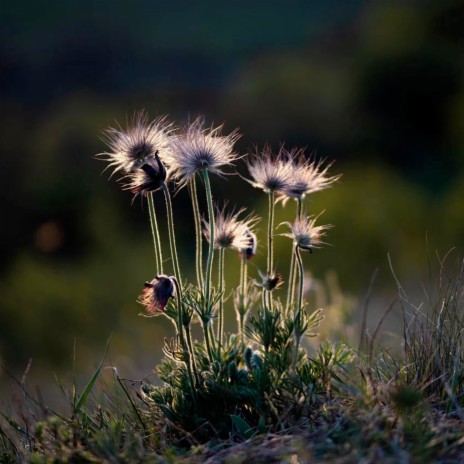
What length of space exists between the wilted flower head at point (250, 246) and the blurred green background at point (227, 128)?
3.72 m

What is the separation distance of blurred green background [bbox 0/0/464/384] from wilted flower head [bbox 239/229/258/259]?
3.72m

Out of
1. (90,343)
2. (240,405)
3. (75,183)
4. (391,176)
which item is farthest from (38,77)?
(240,405)

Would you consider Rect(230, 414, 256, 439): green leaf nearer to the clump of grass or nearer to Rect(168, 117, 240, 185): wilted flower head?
the clump of grass

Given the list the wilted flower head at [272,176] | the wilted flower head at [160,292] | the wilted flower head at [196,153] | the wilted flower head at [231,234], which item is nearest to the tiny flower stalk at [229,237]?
the wilted flower head at [231,234]

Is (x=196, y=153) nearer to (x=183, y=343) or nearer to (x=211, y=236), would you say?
(x=211, y=236)

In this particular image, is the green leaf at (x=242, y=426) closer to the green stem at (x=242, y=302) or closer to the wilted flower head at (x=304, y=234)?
the green stem at (x=242, y=302)

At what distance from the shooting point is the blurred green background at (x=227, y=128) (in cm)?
1611

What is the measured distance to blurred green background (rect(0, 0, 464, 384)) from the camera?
52.9 ft

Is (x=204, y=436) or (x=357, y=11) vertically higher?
(x=357, y=11)

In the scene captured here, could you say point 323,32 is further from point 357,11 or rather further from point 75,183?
point 75,183

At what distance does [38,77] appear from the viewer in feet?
105

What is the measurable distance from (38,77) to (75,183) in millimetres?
12208

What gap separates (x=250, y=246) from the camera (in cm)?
355

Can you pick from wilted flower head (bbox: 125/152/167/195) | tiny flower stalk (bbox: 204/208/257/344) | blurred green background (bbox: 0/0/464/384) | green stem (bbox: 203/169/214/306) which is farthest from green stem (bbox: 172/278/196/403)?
blurred green background (bbox: 0/0/464/384)
